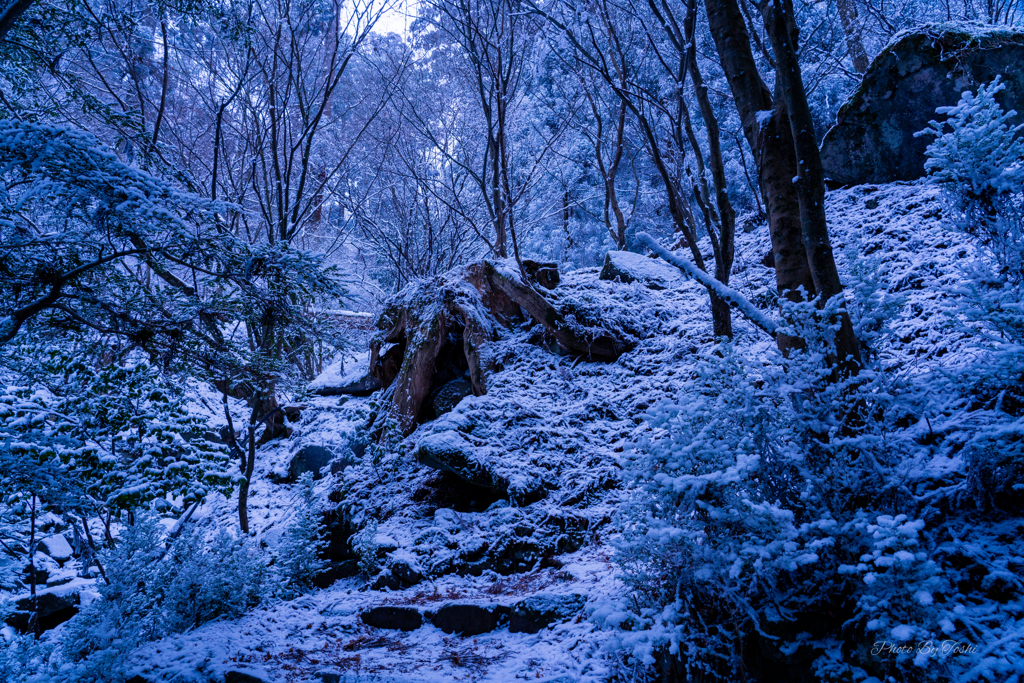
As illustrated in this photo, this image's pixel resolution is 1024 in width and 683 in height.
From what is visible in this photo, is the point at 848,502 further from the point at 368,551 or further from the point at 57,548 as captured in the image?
the point at 57,548

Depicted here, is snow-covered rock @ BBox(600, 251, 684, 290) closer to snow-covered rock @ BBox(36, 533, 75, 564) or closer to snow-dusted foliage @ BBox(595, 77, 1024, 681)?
snow-dusted foliage @ BBox(595, 77, 1024, 681)

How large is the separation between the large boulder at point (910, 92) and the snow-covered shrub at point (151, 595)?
321 inches

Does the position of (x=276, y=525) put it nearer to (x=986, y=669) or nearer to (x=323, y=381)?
(x=323, y=381)

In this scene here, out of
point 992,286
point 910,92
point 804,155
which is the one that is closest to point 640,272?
point 910,92

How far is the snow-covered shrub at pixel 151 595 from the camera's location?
3146 millimetres

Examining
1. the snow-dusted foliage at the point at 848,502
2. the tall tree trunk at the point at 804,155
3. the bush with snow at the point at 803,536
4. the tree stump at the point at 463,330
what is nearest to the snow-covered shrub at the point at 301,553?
the tree stump at the point at 463,330

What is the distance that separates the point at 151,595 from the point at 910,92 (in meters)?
9.64

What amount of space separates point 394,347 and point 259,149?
372 cm

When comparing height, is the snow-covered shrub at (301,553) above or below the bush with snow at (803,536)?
below

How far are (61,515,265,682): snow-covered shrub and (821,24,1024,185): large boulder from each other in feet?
26.8

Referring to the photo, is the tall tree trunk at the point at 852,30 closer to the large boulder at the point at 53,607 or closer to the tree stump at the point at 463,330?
the tree stump at the point at 463,330

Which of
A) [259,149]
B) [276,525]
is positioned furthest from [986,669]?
[259,149]

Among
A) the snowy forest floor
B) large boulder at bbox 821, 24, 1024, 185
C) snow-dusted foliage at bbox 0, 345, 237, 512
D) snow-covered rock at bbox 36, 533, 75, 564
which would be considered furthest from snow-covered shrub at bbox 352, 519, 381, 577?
large boulder at bbox 821, 24, 1024, 185

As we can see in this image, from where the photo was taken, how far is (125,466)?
358 centimetres
